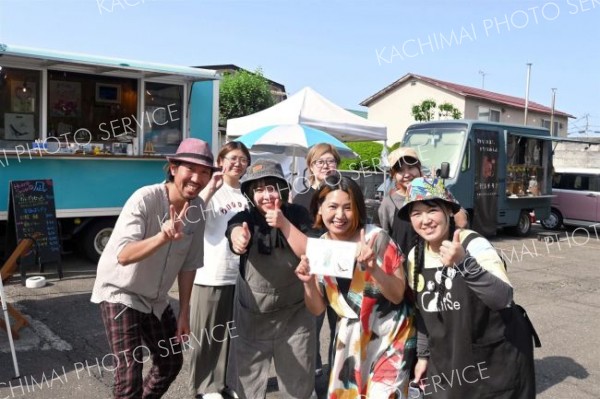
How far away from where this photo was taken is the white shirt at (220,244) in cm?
360

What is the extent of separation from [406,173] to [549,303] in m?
4.14

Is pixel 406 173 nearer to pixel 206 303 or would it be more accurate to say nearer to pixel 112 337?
pixel 206 303

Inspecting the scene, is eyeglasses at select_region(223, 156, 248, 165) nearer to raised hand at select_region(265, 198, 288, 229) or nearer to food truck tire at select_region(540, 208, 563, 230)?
raised hand at select_region(265, 198, 288, 229)

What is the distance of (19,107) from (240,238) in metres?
6.63

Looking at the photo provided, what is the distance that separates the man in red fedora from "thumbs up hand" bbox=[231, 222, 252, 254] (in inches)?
10.3

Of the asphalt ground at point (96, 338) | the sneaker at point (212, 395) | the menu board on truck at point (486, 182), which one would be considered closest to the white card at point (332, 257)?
the asphalt ground at point (96, 338)

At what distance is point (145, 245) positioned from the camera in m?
2.55

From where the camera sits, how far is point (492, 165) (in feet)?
40.1

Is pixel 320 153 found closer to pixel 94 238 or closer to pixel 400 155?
pixel 400 155

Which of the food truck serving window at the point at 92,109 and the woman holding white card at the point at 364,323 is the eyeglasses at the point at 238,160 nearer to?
the woman holding white card at the point at 364,323

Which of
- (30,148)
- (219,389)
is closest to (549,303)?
(219,389)

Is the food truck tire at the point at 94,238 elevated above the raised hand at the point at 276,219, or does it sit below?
below

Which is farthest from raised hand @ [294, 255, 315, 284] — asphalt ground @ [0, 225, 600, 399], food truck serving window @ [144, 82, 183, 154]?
food truck serving window @ [144, 82, 183, 154]

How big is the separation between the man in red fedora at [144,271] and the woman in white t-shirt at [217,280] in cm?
59
